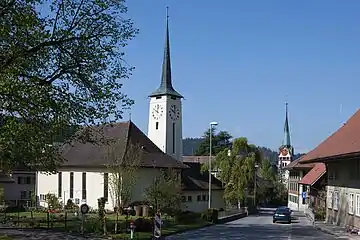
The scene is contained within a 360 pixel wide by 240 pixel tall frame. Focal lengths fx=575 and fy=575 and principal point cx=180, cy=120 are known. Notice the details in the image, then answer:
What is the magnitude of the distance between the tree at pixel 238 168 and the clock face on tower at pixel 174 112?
1417 centimetres

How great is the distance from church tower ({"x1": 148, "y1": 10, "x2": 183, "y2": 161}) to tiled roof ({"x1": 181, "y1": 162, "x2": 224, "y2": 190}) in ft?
34.5

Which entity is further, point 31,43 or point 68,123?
point 68,123

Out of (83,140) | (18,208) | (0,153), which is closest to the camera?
(0,153)

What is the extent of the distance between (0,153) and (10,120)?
8.50ft

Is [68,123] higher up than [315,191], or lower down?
higher up

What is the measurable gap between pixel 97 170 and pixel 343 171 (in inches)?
1074

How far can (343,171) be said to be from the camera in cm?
4441

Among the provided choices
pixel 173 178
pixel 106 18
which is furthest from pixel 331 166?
pixel 106 18

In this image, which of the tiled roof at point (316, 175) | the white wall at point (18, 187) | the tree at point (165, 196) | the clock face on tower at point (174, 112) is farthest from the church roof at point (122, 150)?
the clock face on tower at point (174, 112)

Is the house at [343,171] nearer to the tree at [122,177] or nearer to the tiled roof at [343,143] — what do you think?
the tiled roof at [343,143]

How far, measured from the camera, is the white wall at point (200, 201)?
66738 millimetres

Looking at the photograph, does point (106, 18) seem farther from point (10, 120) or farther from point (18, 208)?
point (18, 208)

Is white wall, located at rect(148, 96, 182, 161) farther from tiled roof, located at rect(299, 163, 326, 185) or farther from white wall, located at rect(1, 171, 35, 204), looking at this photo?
tiled roof, located at rect(299, 163, 326, 185)

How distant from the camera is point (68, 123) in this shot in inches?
1053
